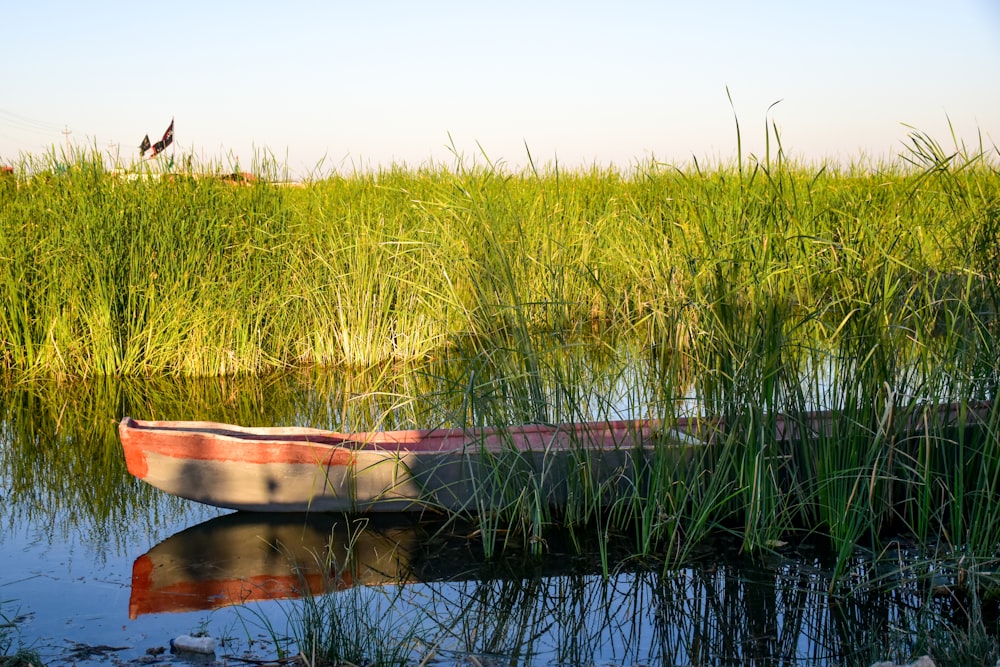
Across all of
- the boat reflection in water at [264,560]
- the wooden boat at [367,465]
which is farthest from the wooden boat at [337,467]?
the boat reflection in water at [264,560]

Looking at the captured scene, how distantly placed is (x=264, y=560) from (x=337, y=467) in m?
0.65

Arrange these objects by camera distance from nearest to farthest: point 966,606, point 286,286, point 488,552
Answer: point 966,606, point 488,552, point 286,286

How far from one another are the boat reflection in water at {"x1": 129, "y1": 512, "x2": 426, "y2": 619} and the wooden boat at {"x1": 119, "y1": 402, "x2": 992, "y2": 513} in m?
0.14

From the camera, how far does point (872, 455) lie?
4141 mm

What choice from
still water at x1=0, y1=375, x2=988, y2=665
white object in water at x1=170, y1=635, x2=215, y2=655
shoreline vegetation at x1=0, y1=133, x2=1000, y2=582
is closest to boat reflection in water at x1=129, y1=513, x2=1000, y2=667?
still water at x1=0, y1=375, x2=988, y2=665

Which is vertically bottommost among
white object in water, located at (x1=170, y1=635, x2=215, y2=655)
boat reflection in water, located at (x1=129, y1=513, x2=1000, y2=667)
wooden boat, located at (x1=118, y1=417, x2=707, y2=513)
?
boat reflection in water, located at (x1=129, y1=513, x2=1000, y2=667)

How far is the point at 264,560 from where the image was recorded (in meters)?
4.62

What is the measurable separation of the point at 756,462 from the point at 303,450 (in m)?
2.34

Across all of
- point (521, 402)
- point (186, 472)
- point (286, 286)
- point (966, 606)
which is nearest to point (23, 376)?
point (286, 286)

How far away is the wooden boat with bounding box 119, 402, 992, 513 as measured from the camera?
15.7 ft

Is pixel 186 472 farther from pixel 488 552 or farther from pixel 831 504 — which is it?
pixel 831 504

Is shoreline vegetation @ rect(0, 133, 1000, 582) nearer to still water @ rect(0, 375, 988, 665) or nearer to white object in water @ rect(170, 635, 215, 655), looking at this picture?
still water @ rect(0, 375, 988, 665)

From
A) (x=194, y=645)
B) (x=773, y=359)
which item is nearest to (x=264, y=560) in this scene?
(x=194, y=645)

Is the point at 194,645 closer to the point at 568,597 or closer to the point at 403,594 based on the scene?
the point at 403,594
